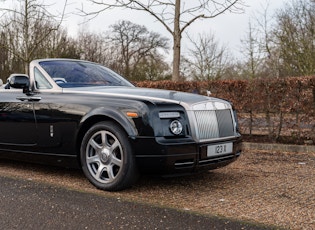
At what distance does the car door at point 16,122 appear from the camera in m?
5.21

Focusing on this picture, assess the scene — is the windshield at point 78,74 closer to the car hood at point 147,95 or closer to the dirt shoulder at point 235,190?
the car hood at point 147,95

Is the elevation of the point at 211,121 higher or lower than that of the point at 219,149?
higher

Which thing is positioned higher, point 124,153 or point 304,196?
point 124,153

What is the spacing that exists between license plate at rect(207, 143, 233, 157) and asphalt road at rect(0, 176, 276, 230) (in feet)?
3.03

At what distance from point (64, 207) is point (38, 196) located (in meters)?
0.54

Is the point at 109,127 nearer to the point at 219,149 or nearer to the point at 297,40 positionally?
the point at 219,149

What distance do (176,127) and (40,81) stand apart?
2173 millimetres

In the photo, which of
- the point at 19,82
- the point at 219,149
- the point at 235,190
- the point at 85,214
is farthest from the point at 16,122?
the point at 235,190

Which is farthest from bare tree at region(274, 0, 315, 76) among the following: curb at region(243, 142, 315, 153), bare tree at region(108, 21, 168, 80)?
bare tree at region(108, 21, 168, 80)

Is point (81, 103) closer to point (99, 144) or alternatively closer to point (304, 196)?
point (99, 144)

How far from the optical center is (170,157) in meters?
4.12

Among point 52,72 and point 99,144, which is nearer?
point 99,144

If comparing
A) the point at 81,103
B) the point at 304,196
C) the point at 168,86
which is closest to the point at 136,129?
the point at 81,103

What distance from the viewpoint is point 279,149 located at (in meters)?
7.93
